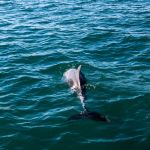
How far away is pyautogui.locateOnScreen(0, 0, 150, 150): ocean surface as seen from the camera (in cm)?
1466

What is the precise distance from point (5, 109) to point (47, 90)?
2.53 meters

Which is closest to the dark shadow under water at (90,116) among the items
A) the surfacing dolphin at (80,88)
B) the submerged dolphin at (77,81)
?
the surfacing dolphin at (80,88)

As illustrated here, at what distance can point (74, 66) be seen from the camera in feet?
69.1

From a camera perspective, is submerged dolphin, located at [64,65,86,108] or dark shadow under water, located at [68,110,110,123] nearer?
dark shadow under water, located at [68,110,110,123]

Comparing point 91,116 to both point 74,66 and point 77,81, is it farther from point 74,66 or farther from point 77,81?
point 74,66

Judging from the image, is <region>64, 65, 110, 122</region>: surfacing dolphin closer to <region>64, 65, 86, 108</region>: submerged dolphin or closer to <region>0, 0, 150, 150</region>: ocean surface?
<region>64, 65, 86, 108</region>: submerged dolphin

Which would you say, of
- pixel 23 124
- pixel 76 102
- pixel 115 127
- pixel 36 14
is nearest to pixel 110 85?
pixel 76 102

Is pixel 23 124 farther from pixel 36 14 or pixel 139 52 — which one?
pixel 36 14

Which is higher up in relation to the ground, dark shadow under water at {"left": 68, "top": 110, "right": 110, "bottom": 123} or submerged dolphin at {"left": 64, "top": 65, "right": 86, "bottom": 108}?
submerged dolphin at {"left": 64, "top": 65, "right": 86, "bottom": 108}

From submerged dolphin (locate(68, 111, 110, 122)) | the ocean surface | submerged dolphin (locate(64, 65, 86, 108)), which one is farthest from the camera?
submerged dolphin (locate(64, 65, 86, 108))

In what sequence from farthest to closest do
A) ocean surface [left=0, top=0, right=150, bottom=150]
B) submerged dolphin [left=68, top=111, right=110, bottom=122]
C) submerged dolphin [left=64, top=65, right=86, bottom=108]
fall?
submerged dolphin [left=64, top=65, right=86, bottom=108]
submerged dolphin [left=68, top=111, right=110, bottom=122]
ocean surface [left=0, top=0, right=150, bottom=150]

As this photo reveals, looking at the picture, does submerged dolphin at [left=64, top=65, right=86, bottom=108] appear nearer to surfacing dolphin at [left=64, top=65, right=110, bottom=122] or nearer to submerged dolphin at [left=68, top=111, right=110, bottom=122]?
surfacing dolphin at [left=64, top=65, right=110, bottom=122]

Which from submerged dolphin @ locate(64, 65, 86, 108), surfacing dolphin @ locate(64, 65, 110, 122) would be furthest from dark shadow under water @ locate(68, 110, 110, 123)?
submerged dolphin @ locate(64, 65, 86, 108)

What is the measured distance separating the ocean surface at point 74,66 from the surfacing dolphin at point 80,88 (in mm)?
249
